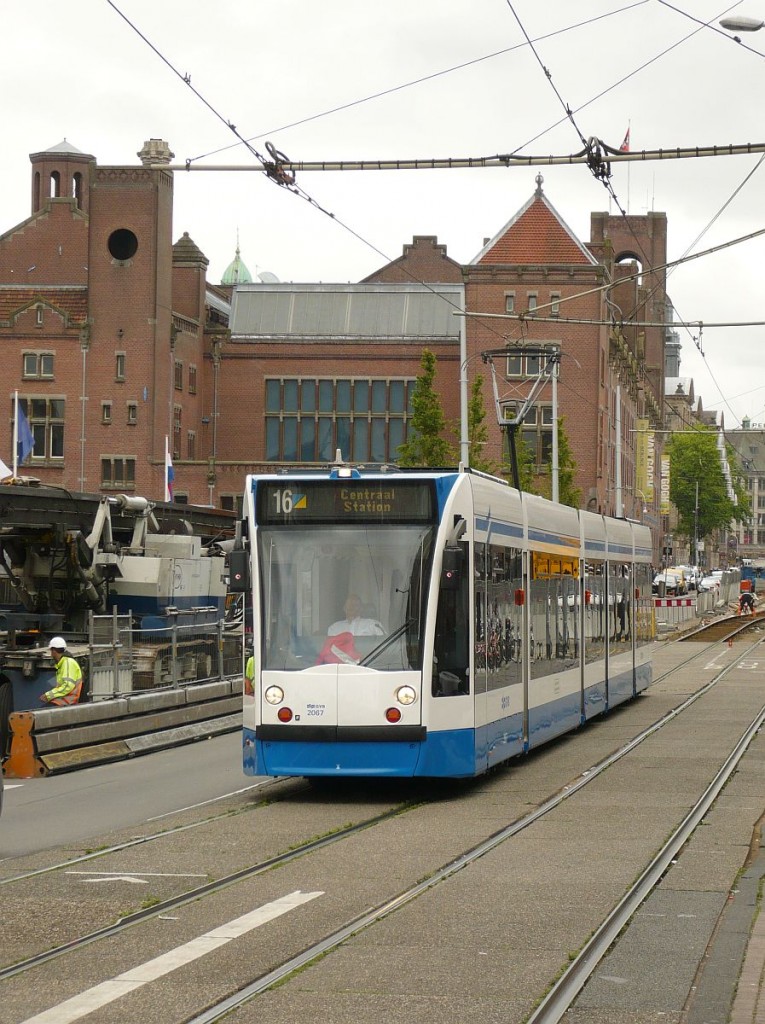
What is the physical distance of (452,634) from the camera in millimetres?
14094

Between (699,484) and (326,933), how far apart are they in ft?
396

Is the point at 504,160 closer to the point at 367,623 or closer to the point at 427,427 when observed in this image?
the point at 367,623

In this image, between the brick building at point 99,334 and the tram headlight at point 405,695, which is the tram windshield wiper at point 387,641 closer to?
the tram headlight at point 405,695

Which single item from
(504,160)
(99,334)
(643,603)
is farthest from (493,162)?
(99,334)

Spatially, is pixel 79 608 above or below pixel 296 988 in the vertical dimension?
above

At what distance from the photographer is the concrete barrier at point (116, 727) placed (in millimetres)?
17922

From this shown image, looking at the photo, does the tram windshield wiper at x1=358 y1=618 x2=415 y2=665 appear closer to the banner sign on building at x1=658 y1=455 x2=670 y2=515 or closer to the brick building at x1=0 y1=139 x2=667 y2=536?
the brick building at x1=0 y1=139 x2=667 y2=536

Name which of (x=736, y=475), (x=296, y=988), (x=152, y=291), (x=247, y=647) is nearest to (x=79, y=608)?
(x=247, y=647)

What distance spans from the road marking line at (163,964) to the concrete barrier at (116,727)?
29.7ft

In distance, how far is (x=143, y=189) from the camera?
7462cm

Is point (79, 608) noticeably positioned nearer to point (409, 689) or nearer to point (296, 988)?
point (409, 689)

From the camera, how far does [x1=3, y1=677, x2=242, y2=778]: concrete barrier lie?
58.8 feet

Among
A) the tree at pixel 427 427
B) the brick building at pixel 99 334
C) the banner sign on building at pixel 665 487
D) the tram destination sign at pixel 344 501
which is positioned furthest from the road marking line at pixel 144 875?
the banner sign on building at pixel 665 487

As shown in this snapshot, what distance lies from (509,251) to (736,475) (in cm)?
7448
